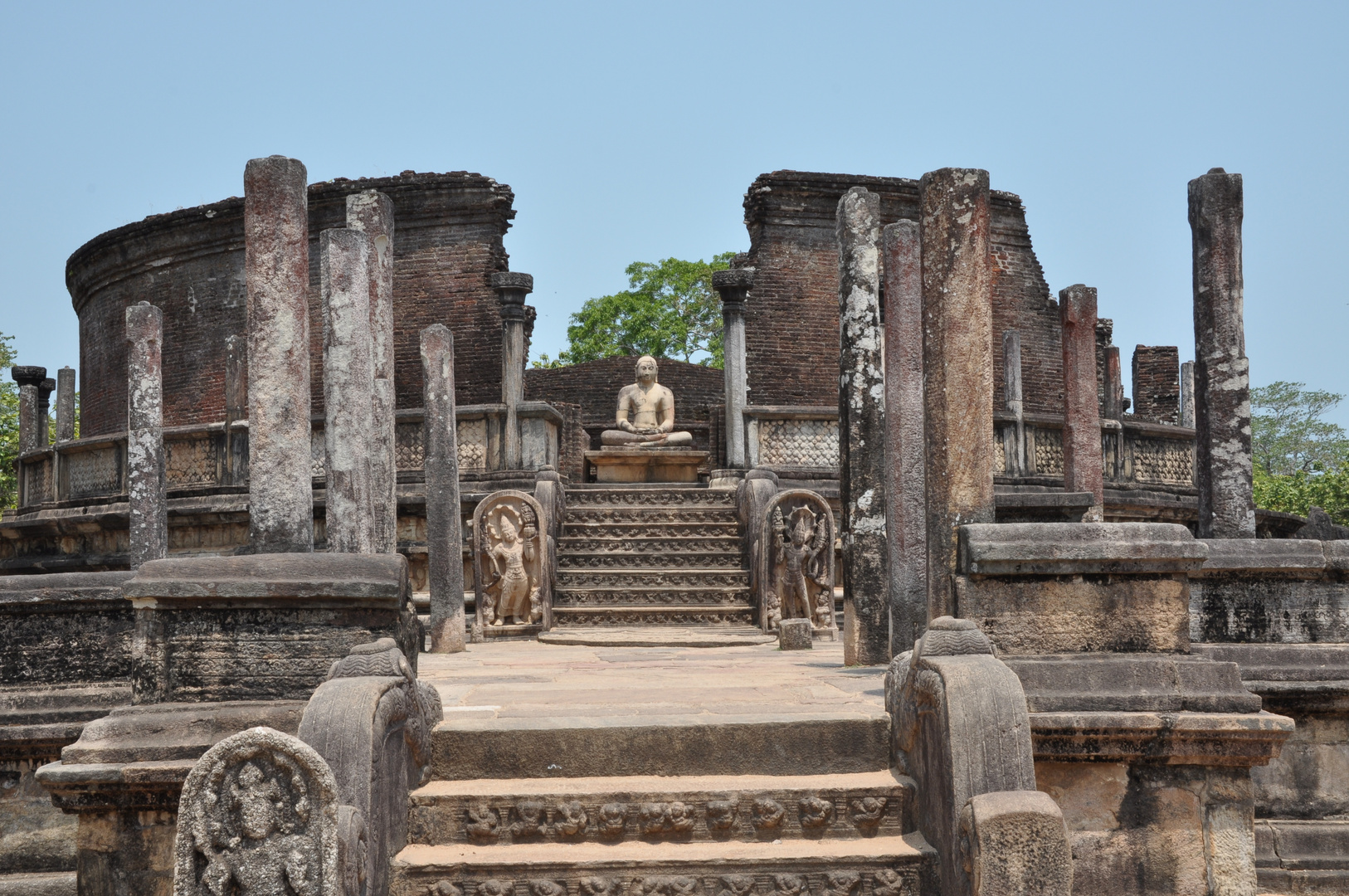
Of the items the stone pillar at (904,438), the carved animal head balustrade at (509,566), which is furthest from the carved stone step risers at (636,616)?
the stone pillar at (904,438)

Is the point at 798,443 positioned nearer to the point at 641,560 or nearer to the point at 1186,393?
the point at 641,560

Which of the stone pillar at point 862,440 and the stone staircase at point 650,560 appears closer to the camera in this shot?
the stone pillar at point 862,440

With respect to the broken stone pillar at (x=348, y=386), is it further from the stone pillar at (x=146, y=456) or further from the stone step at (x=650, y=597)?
the stone step at (x=650, y=597)

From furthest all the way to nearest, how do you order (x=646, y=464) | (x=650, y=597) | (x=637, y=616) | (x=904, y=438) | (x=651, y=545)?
(x=646, y=464) < (x=651, y=545) < (x=650, y=597) < (x=637, y=616) < (x=904, y=438)

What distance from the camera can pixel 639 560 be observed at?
12.5 m

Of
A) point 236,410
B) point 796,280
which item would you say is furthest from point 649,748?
point 796,280

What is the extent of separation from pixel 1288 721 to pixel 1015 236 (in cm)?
1922

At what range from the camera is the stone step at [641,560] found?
40.8ft

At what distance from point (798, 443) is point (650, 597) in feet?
12.7

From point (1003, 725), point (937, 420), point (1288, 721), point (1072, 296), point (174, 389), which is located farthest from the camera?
point (174, 389)

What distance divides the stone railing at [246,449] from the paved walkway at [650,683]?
5.11m

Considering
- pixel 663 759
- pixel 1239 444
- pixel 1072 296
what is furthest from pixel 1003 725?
pixel 1072 296

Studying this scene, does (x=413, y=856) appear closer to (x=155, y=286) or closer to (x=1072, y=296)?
(x=1072, y=296)

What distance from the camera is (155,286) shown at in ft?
76.4
